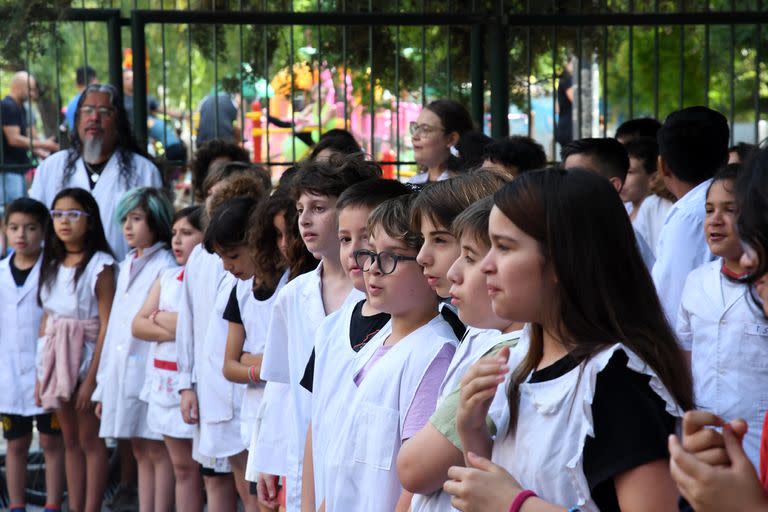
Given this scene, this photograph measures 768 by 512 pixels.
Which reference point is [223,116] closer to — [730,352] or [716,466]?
[730,352]

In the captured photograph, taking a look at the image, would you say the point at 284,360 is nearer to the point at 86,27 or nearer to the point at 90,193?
the point at 90,193

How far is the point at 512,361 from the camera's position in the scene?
2285mm

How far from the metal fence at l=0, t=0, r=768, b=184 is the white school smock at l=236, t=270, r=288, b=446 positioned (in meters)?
2.73

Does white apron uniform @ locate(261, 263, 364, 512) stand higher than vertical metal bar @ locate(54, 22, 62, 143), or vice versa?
vertical metal bar @ locate(54, 22, 62, 143)

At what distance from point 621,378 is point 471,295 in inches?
20.1

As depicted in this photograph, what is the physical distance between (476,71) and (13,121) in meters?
2.97

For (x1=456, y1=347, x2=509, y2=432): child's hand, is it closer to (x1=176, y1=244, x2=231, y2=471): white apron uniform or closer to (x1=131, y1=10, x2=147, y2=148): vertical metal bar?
(x1=176, y1=244, x2=231, y2=471): white apron uniform

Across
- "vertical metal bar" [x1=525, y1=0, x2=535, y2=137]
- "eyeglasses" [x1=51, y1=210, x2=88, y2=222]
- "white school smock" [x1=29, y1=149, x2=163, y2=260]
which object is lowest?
"eyeglasses" [x1=51, y1=210, x2=88, y2=222]

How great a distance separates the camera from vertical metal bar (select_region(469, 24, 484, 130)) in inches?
280

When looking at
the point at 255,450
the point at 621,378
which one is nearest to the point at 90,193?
the point at 255,450

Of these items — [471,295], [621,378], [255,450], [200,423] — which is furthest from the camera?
[200,423]

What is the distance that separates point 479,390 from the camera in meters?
2.11

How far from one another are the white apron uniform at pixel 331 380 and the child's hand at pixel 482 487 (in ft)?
2.91

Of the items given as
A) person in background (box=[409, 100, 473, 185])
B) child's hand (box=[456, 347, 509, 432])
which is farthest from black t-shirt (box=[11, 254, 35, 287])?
child's hand (box=[456, 347, 509, 432])
